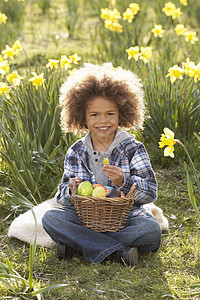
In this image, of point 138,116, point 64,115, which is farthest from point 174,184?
point 64,115

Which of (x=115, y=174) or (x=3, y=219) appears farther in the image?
(x=3, y=219)

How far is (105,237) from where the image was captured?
2.40 metres

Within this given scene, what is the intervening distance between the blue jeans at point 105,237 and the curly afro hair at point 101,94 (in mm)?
610

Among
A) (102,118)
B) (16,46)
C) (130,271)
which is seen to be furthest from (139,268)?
(16,46)

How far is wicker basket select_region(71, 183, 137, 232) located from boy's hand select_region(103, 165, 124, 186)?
3.5 inches

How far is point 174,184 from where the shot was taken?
3373 millimetres

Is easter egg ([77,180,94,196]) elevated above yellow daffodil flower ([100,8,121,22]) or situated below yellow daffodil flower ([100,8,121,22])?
below

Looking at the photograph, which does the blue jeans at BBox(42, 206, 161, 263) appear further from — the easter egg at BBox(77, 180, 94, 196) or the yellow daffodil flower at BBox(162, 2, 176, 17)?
the yellow daffodil flower at BBox(162, 2, 176, 17)

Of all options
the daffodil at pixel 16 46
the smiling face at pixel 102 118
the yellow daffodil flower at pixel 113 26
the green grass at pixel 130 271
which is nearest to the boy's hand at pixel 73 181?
the smiling face at pixel 102 118

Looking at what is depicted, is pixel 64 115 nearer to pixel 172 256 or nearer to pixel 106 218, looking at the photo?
pixel 106 218

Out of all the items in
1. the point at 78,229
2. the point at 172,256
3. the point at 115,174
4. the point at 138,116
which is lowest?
the point at 172,256

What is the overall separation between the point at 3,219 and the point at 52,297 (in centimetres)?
105

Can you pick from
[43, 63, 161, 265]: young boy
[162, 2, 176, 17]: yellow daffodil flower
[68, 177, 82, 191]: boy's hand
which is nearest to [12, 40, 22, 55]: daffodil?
[43, 63, 161, 265]: young boy

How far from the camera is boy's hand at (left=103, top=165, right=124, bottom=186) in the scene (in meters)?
2.28
